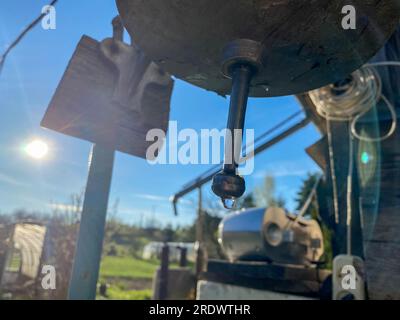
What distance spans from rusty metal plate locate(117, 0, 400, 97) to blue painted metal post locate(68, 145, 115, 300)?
0.49 meters

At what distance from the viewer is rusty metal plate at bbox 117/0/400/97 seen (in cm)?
47

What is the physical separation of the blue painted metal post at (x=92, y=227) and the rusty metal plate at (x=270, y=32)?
0.49 metres

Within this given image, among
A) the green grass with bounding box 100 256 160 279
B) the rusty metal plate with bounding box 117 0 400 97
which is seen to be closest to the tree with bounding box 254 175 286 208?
the green grass with bounding box 100 256 160 279

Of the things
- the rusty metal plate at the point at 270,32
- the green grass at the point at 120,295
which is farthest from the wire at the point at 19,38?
the green grass at the point at 120,295

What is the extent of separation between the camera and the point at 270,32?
0.49 m

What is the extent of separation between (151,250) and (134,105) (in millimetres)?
19403

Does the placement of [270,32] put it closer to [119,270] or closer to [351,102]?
[351,102]

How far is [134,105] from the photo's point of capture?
961 mm

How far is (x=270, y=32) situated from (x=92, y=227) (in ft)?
2.23

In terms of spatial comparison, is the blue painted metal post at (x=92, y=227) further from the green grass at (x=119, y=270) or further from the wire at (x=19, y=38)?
the green grass at (x=119, y=270)

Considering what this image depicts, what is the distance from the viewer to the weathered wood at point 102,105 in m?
0.88

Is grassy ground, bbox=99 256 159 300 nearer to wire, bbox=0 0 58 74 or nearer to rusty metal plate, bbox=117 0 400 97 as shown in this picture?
wire, bbox=0 0 58 74
